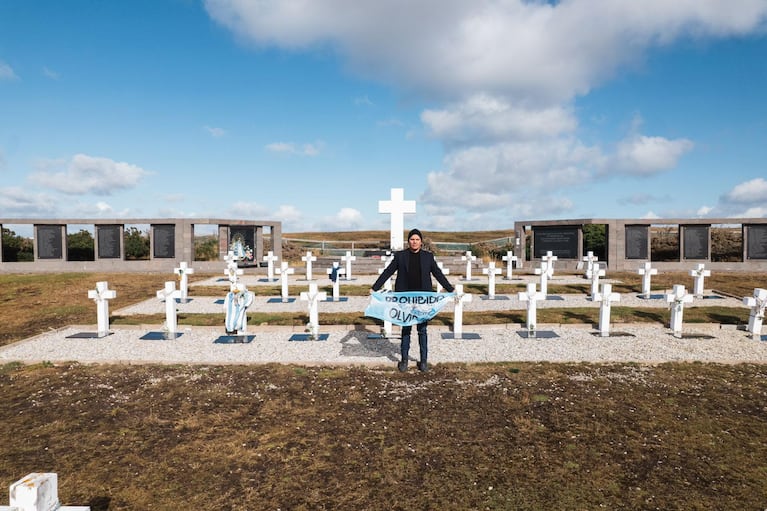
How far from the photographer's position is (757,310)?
10.4 meters

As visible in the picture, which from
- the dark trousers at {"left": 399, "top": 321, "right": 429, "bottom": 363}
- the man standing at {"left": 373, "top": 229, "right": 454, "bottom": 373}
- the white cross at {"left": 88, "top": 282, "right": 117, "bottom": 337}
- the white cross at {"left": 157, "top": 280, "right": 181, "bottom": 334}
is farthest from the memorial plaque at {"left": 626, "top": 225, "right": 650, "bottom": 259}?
the white cross at {"left": 88, "top": 282, "right": 117, "bottom": 337}

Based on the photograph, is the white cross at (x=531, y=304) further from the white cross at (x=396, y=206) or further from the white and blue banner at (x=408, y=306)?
the white cross at (x=396, y=206)

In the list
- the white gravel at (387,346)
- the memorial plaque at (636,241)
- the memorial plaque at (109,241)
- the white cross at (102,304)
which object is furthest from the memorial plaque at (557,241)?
the memorial plaque at (109,241)

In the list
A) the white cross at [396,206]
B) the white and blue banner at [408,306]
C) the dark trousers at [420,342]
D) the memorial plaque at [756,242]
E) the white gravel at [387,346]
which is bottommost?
the white gravel at [387,346]

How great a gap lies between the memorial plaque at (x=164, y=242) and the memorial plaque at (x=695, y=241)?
94.0 feet

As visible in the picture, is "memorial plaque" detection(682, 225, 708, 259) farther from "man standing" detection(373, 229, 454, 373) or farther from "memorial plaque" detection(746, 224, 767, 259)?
"man standing" detection(373, 229, 454, 373)

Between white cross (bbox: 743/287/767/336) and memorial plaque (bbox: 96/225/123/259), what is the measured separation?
92.5ft

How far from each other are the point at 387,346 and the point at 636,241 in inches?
839

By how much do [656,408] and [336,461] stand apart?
4317 mm

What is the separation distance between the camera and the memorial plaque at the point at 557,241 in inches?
1034

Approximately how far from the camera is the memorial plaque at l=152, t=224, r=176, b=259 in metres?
25.7

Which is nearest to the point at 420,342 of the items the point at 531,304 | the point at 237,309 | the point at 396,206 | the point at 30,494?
the point at 531,304

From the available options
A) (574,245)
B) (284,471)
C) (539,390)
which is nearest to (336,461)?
(284,471)

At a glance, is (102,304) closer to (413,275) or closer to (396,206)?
(413,275)
